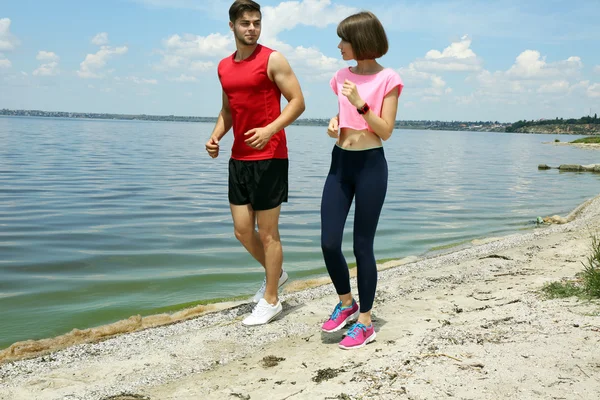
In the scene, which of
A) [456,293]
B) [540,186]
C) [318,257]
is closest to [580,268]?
[456,293]

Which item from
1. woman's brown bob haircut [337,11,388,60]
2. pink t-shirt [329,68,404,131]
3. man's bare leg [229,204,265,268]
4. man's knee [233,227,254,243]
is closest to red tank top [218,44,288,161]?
man's bare leg [229,204,265,268]

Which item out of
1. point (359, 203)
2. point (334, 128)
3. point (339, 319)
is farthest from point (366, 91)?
point (339, 319)

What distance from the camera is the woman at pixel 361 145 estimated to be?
12.1ft

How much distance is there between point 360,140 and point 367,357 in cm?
141

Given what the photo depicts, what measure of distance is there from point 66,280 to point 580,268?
6.42 meters

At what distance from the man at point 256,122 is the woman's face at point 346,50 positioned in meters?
0.66

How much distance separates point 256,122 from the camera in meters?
4.44

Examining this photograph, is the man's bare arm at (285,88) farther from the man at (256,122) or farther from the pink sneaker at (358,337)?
the pink sneaker at (358,337)

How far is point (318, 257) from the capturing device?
31.2 feet

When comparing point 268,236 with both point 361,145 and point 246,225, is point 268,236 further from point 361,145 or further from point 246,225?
point 361,145

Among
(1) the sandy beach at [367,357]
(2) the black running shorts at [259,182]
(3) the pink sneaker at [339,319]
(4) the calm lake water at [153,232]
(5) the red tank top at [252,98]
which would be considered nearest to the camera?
(1) the sandy beach at [367,357]

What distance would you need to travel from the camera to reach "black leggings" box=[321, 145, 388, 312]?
3.81m

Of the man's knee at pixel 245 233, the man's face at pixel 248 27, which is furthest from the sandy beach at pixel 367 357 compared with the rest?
the man's face at pixel 248 27

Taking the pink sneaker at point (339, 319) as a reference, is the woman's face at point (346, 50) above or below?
above
